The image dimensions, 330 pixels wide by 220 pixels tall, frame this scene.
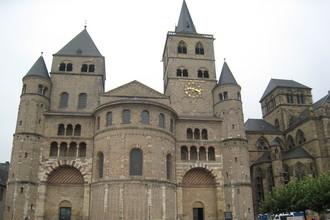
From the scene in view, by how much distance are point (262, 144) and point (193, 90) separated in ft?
55.4

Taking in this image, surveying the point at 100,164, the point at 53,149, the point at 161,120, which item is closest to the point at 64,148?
the point at 53,149

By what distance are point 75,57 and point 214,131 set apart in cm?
2210

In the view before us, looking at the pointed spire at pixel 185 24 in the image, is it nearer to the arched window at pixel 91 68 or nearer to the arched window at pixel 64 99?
Answer: the arched window at pixel 91 68

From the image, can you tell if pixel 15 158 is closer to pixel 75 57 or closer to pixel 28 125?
pixel 28 125

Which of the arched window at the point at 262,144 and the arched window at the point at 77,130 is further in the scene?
the arched window at the point at 262,144

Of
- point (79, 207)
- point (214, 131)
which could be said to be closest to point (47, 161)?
point (79, 207)

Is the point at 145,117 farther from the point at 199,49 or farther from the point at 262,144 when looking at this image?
the point at 262,144

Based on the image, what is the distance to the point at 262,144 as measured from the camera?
56.4m

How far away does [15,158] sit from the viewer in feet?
126

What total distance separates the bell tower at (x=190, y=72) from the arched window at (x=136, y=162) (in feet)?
34.9

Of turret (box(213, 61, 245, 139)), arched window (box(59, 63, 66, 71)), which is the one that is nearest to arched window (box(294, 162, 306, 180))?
turret (box(213, 61, 245, 139))

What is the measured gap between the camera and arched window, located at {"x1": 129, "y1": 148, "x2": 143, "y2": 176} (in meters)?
37.0

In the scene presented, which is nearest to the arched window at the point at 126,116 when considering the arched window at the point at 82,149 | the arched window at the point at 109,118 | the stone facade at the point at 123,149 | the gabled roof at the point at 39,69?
the stone facade at the point at 123,149

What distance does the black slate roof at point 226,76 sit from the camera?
153ft
